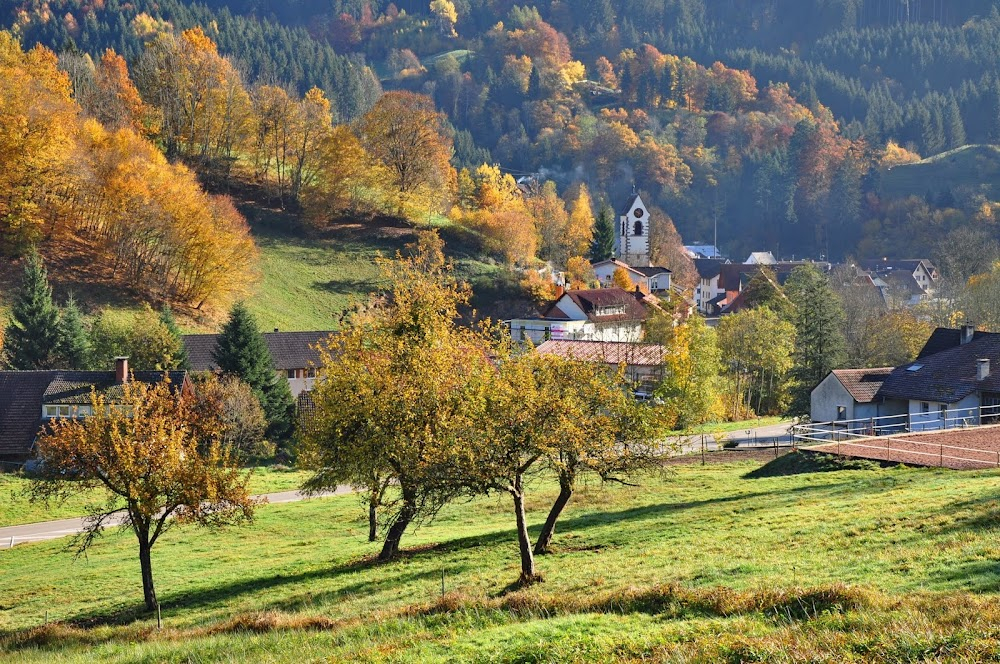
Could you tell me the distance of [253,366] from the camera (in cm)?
5456

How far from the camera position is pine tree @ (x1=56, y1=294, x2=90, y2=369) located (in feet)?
190

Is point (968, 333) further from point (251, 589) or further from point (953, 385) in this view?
point (251, 589)

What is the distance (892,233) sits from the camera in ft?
542

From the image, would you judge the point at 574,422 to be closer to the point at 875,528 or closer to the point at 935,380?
the point at 875,528

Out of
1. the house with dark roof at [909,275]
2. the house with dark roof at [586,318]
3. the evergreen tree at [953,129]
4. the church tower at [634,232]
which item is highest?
the evergreen tree at [953,129]

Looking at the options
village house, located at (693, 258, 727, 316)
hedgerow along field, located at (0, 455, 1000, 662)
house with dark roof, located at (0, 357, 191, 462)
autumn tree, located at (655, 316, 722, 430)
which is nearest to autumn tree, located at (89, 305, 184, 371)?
house with dark roof, located at (0, 357, 191, 462)

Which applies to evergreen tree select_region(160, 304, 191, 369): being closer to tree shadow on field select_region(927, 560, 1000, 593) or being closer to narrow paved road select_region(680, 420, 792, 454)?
narrow paved road select_region(680, 420, 792, 454)

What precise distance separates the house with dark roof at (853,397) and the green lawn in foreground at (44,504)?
89.7 feet

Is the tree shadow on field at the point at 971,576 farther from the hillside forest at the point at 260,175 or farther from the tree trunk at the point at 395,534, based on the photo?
the hillside forest at the point at 260,175

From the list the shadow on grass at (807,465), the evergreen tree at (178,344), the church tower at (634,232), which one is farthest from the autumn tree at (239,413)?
the church tower at (634,232)

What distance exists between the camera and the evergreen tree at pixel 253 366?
54125 mm

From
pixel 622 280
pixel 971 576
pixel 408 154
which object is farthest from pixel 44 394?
pixel 622 280

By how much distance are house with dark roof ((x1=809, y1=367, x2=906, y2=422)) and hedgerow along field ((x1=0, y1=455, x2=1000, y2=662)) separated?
1433 centimetres

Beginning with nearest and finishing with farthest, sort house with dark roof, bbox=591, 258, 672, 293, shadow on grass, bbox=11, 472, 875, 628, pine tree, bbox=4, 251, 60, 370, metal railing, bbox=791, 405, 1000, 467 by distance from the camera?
shadow on grass, bbox=11, 472, 875, 628
metal railing, bbox=791, 405, 1000, 467
pine tree, bbox=4, 251, 60, 370
house with dark roof, bbox=591, 258, 672, 293
